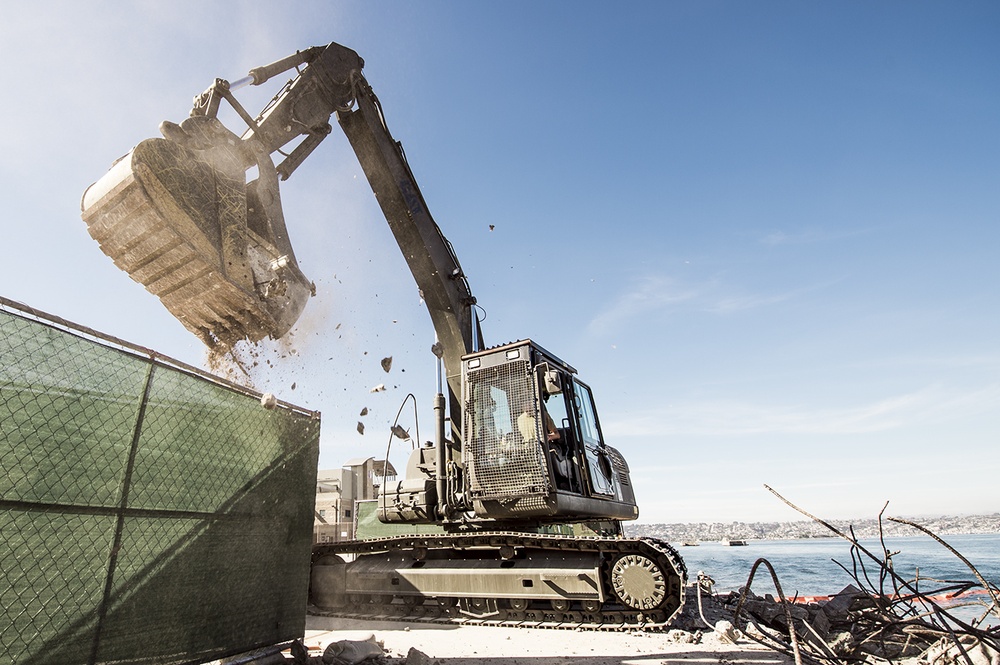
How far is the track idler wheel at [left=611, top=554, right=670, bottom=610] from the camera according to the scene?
231 inches

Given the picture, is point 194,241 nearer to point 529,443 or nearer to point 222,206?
point 222,206

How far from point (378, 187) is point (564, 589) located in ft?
21.9

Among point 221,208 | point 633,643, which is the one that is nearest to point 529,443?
point 633,643

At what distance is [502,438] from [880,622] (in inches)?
168

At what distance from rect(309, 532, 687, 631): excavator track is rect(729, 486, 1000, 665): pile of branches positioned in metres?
0.95

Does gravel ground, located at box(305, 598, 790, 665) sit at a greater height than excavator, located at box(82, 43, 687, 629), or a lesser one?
lesser

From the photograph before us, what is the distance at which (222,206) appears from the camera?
5363 millimetres

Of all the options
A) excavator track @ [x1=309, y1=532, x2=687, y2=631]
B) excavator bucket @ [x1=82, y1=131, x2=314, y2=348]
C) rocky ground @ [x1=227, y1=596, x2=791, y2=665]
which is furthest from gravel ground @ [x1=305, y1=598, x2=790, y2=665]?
excavator bucket @ [x1=82, y1=131, x2=314, y2=348]

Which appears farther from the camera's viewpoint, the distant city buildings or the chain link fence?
the distant city buildings

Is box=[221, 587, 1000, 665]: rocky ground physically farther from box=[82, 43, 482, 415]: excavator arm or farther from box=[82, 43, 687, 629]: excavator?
box=[82, 43, 482, 415]: excavator arm

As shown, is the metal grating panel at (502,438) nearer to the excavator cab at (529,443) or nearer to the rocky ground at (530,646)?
the excavator cab at (529,443)

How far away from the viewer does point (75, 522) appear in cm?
325

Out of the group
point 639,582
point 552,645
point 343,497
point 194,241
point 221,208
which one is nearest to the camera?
point 194,241

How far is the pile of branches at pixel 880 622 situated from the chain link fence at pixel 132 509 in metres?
3.71
